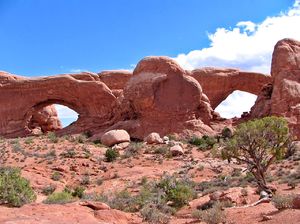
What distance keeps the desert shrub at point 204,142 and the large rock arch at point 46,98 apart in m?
9.40

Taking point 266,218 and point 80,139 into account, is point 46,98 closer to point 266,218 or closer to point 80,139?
point 80,139

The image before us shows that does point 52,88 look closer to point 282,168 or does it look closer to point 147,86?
point 147,86

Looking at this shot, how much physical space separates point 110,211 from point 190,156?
14760 millimetres

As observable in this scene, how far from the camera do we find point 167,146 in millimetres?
27266

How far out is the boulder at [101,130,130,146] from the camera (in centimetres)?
2889

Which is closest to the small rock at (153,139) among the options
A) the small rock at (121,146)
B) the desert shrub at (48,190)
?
the small rock at (121,146)

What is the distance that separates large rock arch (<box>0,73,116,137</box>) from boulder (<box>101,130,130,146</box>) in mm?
6357

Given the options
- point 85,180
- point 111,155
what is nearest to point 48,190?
point 85,180

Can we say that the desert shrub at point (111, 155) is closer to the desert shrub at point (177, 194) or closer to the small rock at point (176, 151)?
the small rock at point (176, 151)

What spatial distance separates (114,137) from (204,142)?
5929mm

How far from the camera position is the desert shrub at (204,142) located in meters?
27.2

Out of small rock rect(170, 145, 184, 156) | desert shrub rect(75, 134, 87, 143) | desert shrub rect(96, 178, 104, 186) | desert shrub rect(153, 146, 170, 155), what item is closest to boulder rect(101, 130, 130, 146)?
desert shrub rect(75, 134, 87, 143)

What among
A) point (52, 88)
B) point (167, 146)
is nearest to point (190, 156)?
point (167, 146)

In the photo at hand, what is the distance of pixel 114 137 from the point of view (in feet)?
95.1
